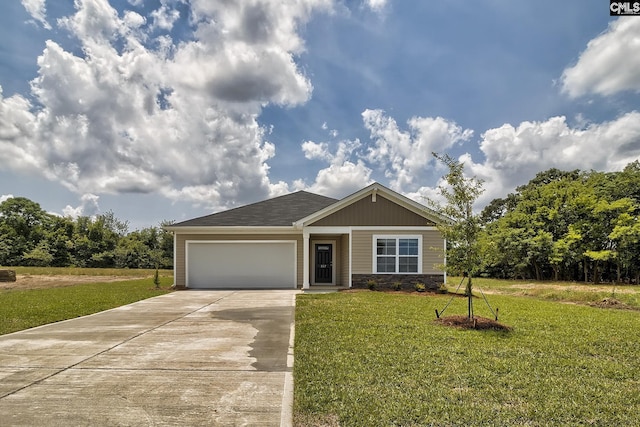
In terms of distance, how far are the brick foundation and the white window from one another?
0.23m

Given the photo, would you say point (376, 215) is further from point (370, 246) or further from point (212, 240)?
point (212, 240)

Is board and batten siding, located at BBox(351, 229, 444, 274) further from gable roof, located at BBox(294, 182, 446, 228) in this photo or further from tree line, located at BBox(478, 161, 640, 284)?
tree line, located at BBox(478, 161, 640, 284)

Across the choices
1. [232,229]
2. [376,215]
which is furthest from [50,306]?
[376,215]

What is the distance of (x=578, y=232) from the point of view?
88.6 feet

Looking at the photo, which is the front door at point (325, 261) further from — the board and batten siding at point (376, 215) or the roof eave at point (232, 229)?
the board and batten siding at point (376, 215)

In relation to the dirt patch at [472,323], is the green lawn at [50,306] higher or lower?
lower

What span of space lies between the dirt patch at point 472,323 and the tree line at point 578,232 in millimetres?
16653

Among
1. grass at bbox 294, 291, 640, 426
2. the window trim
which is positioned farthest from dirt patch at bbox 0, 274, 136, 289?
grass at bbox 294, 291, 640, 426

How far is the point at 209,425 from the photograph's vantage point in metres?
3.43

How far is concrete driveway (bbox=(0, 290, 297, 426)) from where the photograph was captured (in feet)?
11.9

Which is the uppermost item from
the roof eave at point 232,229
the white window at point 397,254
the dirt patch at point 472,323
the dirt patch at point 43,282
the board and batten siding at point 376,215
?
the board and batten siding at point 376,215

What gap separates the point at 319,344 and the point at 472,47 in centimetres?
1212

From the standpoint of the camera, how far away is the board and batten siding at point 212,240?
1675cm

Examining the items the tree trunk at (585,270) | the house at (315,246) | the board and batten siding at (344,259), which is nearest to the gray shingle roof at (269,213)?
the house at (315,246)
